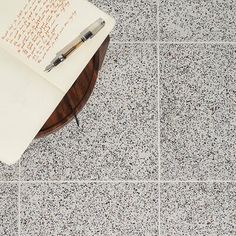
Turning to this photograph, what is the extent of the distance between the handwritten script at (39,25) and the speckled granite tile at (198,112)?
0.64 meters

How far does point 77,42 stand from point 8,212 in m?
0.81

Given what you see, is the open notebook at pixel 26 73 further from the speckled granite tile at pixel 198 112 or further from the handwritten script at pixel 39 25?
the speckled granite tile at pixel 198 112

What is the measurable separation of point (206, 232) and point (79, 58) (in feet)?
2.86

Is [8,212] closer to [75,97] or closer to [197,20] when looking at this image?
[75,97]

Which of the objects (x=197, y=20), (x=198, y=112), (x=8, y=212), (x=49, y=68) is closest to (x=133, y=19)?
(x=197, y=20)

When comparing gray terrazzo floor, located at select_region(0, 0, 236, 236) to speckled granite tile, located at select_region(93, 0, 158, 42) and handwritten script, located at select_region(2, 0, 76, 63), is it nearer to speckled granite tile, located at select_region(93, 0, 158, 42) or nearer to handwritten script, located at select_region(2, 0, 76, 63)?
speckled granite tile, located at select_region(93, 0, 158, 42)

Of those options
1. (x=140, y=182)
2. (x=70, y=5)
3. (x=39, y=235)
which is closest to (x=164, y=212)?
(x=140, y=182)

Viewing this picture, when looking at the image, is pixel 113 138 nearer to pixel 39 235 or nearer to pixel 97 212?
pixel 97 212

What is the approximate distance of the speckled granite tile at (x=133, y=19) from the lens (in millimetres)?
1773

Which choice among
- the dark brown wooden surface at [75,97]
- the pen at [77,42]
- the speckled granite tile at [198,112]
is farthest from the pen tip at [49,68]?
the speckled granite tile at [198,112]

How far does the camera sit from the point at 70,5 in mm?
1207

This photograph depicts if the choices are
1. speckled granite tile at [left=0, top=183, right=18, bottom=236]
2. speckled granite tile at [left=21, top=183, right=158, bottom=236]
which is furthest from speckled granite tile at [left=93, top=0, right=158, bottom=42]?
speckled granite tile at [left=0, top=183, right=18, bottom=236]

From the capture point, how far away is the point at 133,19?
70.1 inches

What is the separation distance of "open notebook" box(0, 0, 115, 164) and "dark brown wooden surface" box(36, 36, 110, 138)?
5.1 inches
